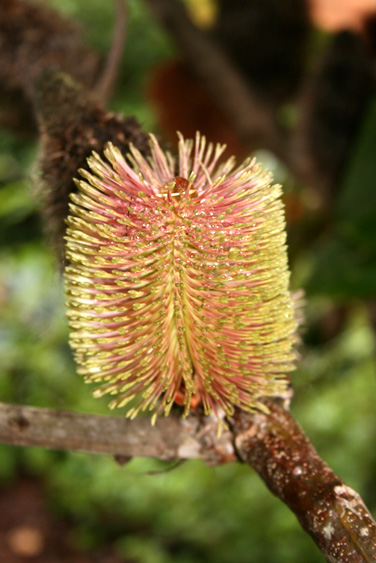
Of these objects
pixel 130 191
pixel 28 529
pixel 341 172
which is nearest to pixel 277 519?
pixel 28 529

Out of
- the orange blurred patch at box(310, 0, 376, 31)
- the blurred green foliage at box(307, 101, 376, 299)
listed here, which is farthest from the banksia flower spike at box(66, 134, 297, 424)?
the orange blurred patch at box(310, 0, 376, 31)

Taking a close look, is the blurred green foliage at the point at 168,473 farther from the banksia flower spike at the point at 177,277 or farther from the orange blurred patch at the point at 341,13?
the banksia flower spike at the point at 177,277

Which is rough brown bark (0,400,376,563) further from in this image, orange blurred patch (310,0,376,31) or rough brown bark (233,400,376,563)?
orange blurred patch (310,0,376,31)

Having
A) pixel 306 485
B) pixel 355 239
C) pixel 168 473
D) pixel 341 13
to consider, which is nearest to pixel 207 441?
pixel 306 485

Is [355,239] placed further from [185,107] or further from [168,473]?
[168,473]

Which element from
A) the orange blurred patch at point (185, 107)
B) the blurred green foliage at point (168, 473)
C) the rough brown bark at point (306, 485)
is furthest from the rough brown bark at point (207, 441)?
the orange blurred patch at point (185, 107)
